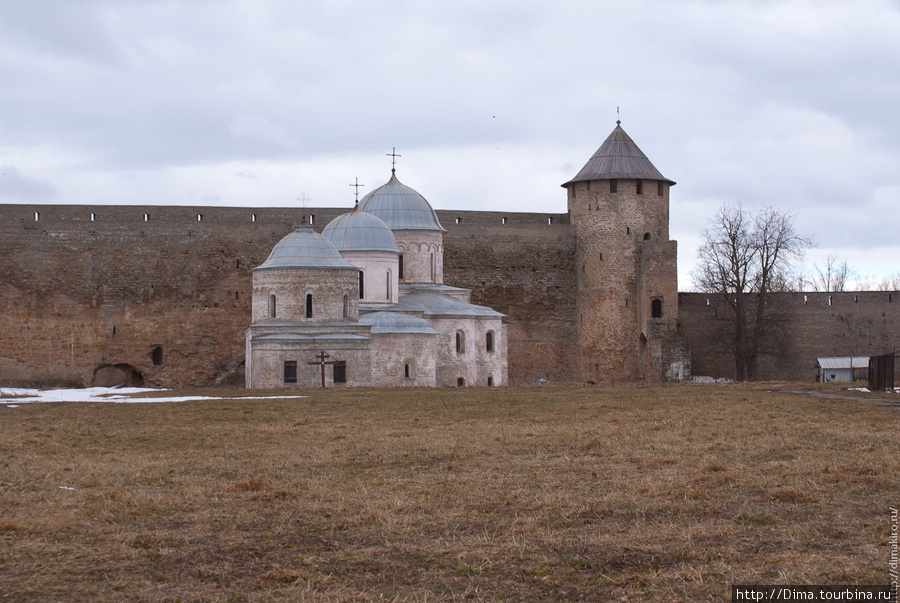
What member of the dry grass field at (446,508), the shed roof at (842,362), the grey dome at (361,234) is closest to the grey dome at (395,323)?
the grey dome at (361,234)

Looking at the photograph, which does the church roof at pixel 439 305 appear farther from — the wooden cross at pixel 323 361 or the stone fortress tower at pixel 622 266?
the stone fortress tower at pixel 622 266

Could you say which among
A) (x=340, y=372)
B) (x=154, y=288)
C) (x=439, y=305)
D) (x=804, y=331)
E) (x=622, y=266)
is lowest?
(x=340, y=372)

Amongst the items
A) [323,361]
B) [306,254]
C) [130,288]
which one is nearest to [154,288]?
[130,288]

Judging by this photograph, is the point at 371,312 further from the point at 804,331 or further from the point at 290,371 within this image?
the point at 804,331

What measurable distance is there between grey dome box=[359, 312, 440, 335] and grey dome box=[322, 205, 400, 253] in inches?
95.8

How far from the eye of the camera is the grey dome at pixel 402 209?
101ft

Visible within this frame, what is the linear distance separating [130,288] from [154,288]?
0.62m

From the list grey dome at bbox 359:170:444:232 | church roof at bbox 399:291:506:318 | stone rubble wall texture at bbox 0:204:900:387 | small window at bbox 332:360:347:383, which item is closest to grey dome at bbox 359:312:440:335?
small window at bbox 332:360:347:383

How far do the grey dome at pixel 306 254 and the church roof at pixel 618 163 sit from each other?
9.54 meters

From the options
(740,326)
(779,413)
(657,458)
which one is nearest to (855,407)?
(779,413)

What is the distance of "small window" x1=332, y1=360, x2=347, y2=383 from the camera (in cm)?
2486

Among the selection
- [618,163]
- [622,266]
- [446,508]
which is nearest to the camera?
[446,508]

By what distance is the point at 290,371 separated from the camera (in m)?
24.8

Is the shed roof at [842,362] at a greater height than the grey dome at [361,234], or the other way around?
the grey dome at [361,234]
